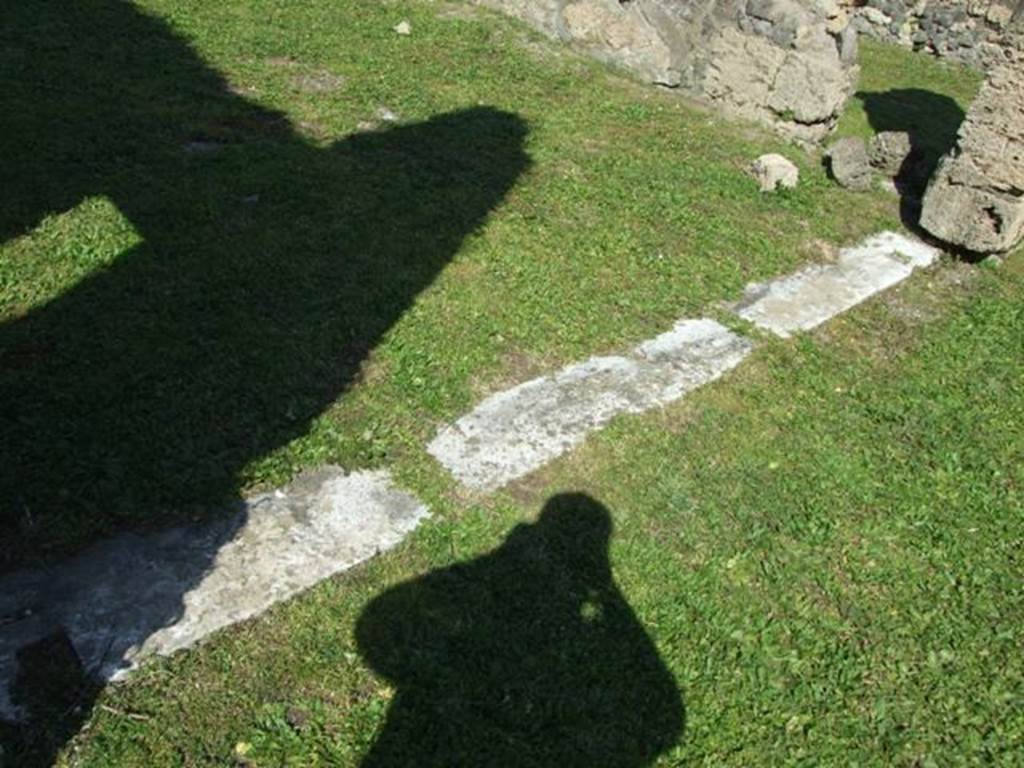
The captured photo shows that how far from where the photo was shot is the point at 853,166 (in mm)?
10430

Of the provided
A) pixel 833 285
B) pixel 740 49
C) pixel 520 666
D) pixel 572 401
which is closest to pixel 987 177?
pixel 833 285

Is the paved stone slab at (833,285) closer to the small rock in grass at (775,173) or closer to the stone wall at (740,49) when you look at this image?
the small rock in grass at (775,173)

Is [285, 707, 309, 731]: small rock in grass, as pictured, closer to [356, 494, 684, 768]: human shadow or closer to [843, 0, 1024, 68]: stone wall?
[356, 494, 684, 768]: human shadow

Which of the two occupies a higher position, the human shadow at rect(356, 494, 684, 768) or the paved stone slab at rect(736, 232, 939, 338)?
the human shadow at rect(356, 494, 684, 768)

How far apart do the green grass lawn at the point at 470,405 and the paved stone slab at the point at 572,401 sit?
5.3 inches

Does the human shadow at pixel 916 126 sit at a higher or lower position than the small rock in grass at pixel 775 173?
lower

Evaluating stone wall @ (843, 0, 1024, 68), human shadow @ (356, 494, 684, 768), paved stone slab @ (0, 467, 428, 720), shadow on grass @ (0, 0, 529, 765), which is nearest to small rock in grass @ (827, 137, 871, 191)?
shadow on grass @ (0, 0, 529, 765)

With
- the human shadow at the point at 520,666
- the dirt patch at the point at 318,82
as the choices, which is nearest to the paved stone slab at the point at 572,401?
the human shadow at the point at 520,666

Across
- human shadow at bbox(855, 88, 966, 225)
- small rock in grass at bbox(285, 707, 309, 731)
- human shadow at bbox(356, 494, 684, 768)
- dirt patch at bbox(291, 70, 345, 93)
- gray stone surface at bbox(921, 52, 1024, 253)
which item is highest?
gray stone surface at bbox(921, 52, 1024, 253)

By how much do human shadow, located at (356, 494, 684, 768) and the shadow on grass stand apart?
120cm

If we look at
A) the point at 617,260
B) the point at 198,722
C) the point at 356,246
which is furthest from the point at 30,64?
the point at 198,722

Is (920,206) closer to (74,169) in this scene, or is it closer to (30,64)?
(74,169)

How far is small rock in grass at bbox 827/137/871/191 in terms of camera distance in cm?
1042

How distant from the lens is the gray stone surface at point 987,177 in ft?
28.3
